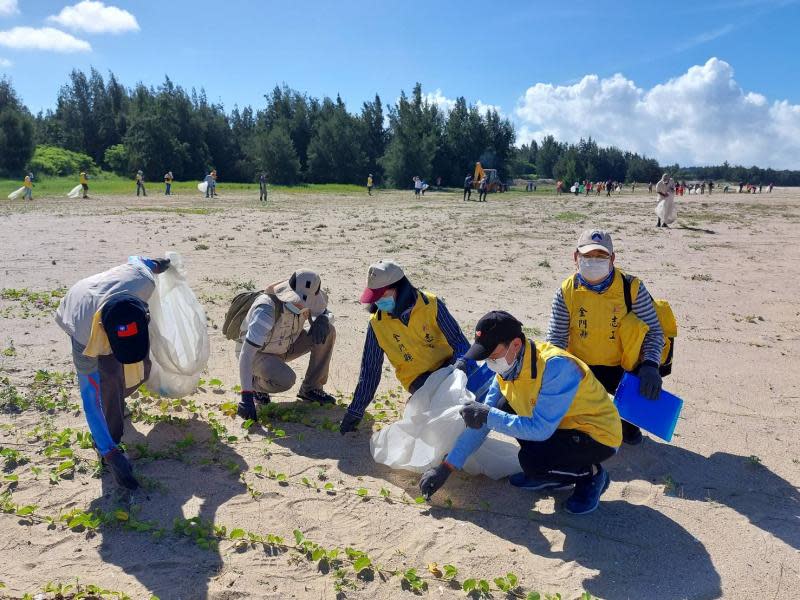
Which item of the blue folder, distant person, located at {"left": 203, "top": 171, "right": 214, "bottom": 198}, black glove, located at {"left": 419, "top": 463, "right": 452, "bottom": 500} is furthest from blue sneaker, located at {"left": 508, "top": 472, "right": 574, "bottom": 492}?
distant person, located at {"left": 203, "top": 171, "right": 214, "bottom": 198}

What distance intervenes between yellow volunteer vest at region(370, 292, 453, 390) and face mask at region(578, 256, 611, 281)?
102cm

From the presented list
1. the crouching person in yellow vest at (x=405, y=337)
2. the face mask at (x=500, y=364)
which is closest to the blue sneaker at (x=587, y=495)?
the crouching person in yellow vest at (x=405, y=337)

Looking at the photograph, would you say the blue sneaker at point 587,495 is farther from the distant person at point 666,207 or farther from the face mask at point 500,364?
the distant person at point 666,207

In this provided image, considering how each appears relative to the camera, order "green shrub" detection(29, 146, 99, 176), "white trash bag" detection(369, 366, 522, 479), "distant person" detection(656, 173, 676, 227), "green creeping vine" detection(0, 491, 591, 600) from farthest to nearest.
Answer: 1. "green shrub" detection(29, 146, 99, 176)
2. "distant person" detection(656, 173, 676, 227)
3. "white trash bag" detection(369, 366, 522, 479)
4. "green creeping vine" detection(0, 491, 591, 600)

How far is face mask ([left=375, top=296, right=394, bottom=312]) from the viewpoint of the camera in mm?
4168

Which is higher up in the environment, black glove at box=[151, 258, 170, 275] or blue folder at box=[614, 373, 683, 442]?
black glove at box=[151, 258, 170, 275]

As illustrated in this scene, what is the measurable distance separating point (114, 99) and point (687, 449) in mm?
70669

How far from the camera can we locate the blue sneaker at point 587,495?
364cm

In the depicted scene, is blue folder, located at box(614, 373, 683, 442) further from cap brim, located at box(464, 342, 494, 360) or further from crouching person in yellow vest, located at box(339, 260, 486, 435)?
cap brim, located at box(464, 342, 494, 360)

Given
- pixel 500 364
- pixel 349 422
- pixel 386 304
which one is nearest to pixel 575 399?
pixel 500 364

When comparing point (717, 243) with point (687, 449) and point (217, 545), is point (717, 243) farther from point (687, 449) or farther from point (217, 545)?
point (217, 545)

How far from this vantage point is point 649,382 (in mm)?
3986

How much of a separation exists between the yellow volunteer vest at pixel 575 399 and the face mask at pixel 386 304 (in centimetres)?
99

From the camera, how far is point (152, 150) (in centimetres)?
5244
